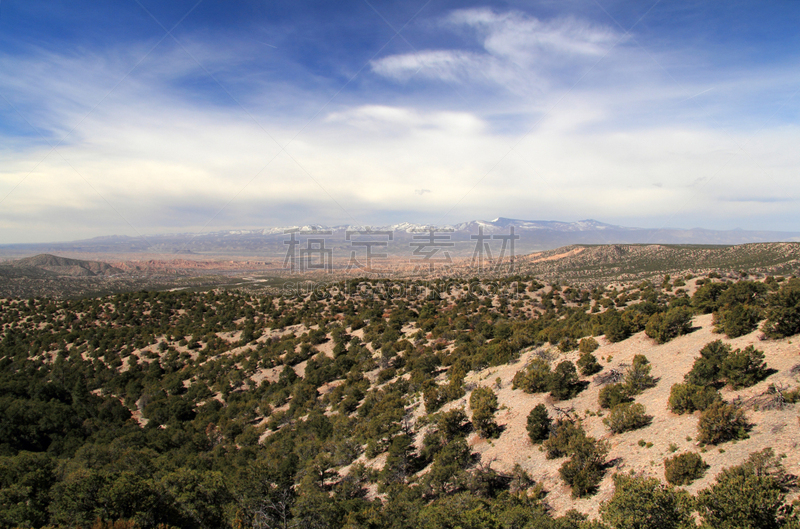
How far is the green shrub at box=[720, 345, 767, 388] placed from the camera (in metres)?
10.8

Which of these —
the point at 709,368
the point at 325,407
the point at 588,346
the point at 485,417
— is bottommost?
the point at 325,407

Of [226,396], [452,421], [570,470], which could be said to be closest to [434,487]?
[452,421]

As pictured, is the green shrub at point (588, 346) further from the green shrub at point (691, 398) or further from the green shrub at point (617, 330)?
the green shrub at point (691, 398)

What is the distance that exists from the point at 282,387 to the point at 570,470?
22476 mm

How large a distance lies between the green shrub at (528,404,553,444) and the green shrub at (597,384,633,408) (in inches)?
90.9

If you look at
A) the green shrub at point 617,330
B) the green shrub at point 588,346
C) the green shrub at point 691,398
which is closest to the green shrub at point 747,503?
the green shrub at point 691,398

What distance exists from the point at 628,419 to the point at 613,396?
1.75 m

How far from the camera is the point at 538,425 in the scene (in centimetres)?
1266

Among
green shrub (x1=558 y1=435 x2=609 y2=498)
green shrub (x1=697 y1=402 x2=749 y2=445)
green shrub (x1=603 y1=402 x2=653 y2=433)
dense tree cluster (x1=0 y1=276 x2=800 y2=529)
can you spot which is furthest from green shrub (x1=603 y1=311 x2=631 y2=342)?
green shrub (x1=558 y1=435 x2=609 y2=498)

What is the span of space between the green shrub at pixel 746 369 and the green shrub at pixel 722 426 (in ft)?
6.19

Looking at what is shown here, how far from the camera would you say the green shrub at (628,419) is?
11281 millimetres

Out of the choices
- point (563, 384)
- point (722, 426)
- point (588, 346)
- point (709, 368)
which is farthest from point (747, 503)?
point (588, 346)

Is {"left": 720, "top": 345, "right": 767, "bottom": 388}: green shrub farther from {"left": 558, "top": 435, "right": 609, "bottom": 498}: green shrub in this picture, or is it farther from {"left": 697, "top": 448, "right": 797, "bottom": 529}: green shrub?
{"left": 558, "top": 435, "right": 609, "bottom": 498}: green shrub

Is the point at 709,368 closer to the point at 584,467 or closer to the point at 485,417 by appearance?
the point at 584,467
